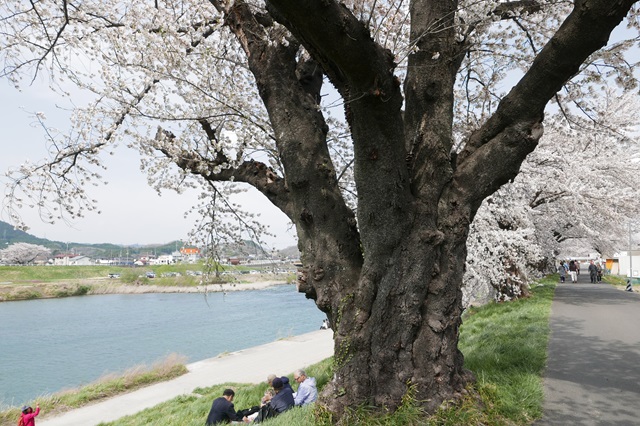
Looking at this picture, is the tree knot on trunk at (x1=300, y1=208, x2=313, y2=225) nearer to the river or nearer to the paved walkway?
the paved walkway

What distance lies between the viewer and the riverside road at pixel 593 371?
13.5ft

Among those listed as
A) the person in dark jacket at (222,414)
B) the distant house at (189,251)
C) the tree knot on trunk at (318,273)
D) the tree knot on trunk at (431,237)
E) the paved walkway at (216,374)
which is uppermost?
the tree knot on trunk at (431,237)

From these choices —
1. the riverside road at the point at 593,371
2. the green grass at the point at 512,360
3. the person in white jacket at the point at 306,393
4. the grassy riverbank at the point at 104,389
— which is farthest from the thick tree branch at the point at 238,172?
the grassy riverbank at the point at 104,389

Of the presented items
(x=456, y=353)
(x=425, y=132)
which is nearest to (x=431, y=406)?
(x=456, y=353)

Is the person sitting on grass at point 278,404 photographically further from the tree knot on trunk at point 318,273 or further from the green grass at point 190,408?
the tree knot on trunk at point 318,273

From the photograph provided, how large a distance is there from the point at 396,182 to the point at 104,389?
11.1 metres

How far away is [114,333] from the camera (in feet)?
82.5

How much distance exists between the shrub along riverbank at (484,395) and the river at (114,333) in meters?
5.74

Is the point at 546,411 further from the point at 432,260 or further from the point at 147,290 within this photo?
the point at 147,290

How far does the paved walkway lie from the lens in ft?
31.7

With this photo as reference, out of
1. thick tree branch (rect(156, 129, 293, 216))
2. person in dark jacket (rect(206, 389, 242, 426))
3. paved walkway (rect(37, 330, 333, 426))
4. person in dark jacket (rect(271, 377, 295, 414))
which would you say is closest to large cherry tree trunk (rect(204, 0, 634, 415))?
thick tree branch (rect(156, 129, 293, 216))

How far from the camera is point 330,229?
4.16m

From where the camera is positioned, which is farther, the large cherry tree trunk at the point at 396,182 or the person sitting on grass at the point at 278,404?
the person sitting on grass at the point at 278,404

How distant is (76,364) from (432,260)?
1997 cm
